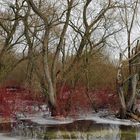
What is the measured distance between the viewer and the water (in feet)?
56.2

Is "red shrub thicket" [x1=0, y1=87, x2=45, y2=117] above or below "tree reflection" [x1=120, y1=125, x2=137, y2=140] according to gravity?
above

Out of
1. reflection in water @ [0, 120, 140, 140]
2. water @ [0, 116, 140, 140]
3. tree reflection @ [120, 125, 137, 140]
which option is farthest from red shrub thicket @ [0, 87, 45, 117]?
tree reflection @ [120, 125, 137, 140]

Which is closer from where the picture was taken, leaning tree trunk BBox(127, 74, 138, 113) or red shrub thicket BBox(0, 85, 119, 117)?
red shrub thicket BBox(0, 85, 119, 117)

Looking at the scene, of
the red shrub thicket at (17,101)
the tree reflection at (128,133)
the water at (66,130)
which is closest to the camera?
the water at (66,130)

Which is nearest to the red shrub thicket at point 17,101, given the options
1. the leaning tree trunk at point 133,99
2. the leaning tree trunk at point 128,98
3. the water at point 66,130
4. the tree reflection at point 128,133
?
the water at point 66,130

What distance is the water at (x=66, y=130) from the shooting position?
56.2ft

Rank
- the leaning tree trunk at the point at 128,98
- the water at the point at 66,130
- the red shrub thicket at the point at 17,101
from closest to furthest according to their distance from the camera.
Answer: the water at the point at 66,130 < the red shrub thicket at the point at 17,101 < the leaning tree trunk at the point at 128,98

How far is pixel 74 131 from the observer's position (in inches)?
752

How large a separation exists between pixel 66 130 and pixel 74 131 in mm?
440

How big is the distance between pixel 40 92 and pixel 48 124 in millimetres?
6083

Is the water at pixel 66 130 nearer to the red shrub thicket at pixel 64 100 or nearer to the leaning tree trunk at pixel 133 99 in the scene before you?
the red shrub thicket at pixel 64 100

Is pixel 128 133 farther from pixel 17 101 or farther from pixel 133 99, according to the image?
pixel 133 99

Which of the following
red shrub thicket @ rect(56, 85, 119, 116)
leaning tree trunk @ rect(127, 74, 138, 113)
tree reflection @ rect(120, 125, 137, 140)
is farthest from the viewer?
red shrub thicket @ rect(56, 85, 119, 116)

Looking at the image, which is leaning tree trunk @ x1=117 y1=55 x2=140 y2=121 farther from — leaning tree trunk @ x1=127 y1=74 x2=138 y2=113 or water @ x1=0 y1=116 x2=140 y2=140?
water @ x1=0 y1=116 x2=140 y2=140
